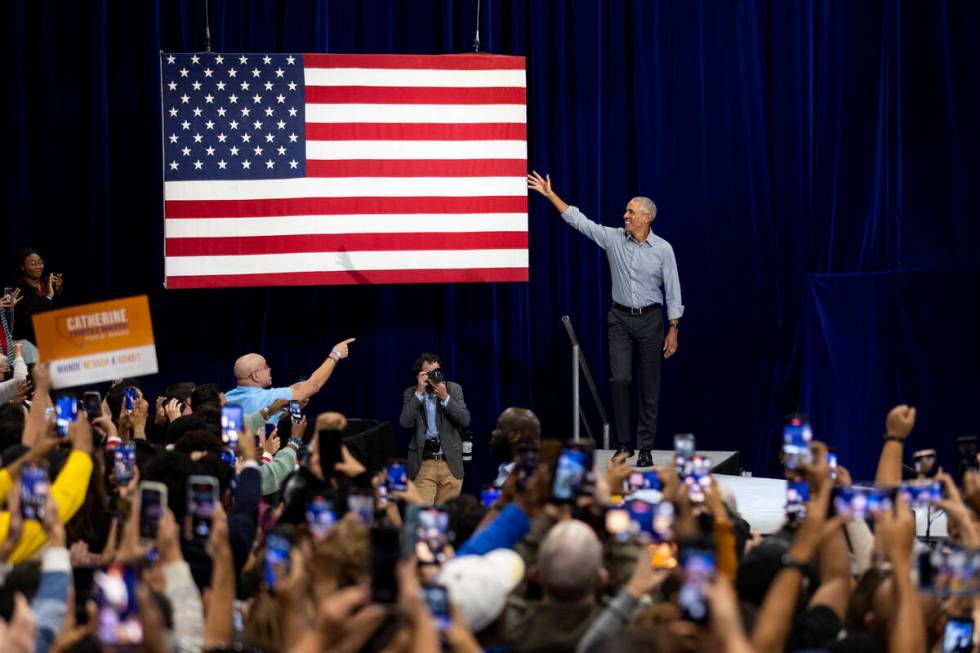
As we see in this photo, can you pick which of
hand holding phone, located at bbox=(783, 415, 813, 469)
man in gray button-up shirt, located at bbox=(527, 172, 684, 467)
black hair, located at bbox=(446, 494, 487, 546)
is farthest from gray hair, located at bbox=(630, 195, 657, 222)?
hand holding phone, located at bbox=(783, 415, 813, 469)

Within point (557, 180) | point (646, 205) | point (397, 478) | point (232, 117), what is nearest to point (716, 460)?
point (646, 205)

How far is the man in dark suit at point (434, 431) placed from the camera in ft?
31.6

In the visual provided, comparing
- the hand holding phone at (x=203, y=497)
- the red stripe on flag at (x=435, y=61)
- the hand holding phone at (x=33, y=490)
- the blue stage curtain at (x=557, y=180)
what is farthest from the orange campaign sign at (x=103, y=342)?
the blue stage curtain at (x=557, y=180)

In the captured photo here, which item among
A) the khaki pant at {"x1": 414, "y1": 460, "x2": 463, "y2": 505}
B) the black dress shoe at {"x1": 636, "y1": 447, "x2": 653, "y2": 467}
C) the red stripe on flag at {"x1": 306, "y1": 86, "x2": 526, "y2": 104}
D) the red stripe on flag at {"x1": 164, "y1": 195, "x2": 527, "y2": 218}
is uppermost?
the red stripe on flag at {"x1": 306, "y1": 86, "x2": 526, "y2": 104}

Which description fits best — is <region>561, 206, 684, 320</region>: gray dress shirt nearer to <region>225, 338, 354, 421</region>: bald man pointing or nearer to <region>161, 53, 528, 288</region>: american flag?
<region>161, 53, 528, 288</region>: american flag

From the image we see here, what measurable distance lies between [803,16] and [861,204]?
147 cm

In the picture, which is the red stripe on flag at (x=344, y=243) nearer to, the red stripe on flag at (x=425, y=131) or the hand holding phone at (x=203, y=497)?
the red stripe on flag at (x=425, y=131)

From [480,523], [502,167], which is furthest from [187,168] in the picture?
[480,523]

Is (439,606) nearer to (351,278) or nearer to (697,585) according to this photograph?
(697,585)

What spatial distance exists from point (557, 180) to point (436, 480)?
2.49 meters

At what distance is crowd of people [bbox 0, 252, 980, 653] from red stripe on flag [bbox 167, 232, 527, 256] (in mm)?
4557

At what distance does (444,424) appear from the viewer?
972 centimetres

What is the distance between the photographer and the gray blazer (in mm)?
9688

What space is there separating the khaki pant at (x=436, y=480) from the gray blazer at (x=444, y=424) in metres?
0.04
